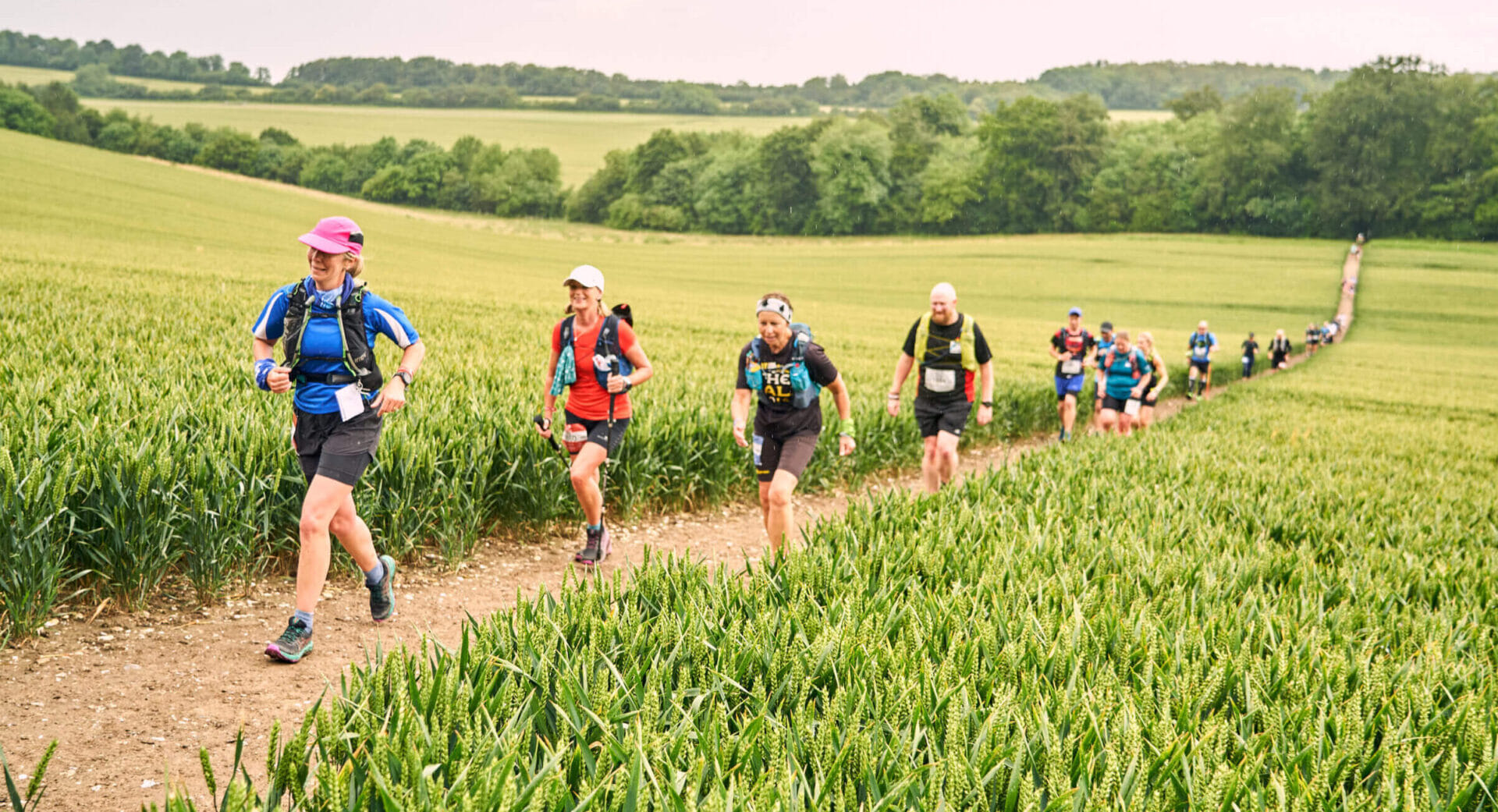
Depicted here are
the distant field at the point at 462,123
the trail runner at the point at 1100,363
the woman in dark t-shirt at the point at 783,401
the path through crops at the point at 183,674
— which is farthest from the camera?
the distant field at the point at 462,123

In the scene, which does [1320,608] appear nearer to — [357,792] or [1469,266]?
[357,792]

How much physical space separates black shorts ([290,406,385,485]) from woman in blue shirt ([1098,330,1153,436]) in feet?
34.7

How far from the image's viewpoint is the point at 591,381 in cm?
676

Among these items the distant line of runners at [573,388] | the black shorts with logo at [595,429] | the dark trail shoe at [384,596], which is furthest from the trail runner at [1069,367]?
the dark trail shoe at [384,596]

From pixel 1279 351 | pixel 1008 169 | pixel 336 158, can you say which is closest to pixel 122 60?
pixel 336 158

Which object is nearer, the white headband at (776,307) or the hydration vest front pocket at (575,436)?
the white headband at (776,307)

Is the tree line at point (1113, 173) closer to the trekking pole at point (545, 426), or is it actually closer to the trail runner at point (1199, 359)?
the trail runner at point (1199, 359)

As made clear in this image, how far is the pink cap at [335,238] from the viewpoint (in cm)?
470

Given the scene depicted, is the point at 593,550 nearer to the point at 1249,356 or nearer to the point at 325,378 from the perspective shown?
the point at 325,378

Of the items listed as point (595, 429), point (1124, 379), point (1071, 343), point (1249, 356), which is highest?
point (1071, 343)

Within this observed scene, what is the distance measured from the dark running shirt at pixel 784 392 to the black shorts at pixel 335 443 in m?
2.51

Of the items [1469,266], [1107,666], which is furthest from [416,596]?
[1469,266]

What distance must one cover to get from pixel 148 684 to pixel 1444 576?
7.20 m

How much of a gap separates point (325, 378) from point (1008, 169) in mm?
96226
